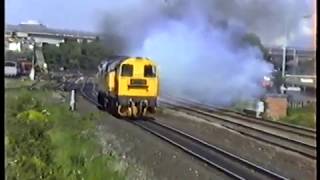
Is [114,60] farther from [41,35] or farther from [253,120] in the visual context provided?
[253,120]

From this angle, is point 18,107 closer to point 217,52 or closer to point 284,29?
point 217,52

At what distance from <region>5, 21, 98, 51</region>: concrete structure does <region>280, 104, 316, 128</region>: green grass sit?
3.70ft

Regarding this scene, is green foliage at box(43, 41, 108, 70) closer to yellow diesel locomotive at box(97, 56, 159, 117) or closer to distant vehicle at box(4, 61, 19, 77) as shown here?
yellow diesel locomotive at box(97, 56, 159, 117)

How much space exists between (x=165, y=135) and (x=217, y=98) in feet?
1.39

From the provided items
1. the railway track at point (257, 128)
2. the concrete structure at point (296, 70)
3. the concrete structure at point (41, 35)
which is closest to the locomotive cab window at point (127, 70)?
the railway track at point (257, 128)

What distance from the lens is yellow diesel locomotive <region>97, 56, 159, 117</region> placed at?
2812 millimetres

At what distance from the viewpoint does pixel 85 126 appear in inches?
111

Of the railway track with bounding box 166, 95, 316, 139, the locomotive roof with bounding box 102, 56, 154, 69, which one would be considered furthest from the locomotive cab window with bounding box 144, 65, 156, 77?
the railway track with bounding box 166, 95, 316, 139

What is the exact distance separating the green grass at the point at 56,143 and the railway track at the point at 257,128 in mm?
474

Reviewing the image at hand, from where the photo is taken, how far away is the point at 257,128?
12.0 ft

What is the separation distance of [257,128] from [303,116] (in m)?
0.82

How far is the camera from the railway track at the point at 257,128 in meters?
3.00

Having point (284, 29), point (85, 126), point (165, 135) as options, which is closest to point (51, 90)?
point (85, 126)

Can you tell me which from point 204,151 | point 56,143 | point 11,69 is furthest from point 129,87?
point 11,69
